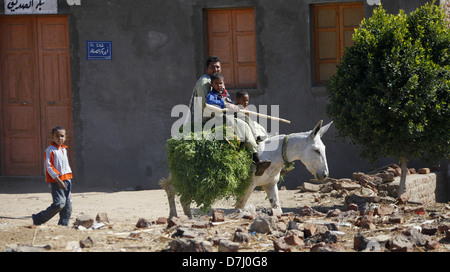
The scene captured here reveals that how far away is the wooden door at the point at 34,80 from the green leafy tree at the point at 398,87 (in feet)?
19.0

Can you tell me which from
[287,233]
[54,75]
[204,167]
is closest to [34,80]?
[54,75]

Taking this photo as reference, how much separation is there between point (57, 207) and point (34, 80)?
232 inches

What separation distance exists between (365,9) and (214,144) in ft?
17.7

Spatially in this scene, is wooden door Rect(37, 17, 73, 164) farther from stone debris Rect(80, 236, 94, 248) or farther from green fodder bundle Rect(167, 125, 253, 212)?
stone debris Rect(80, 236, 94, 248)

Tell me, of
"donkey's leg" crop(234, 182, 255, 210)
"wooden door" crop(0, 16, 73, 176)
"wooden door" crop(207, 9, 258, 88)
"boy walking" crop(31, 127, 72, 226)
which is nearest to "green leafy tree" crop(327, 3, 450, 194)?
"donkey's leg" crop(234, 182, 255, 210)

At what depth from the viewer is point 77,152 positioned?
1343 centimetres

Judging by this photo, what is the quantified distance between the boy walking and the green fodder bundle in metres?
1.34

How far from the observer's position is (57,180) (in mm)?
8312

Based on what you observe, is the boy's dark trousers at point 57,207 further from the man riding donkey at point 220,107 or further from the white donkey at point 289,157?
the man riding donkey at point 220,107

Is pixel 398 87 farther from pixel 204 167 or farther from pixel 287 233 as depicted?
pixel 287 233

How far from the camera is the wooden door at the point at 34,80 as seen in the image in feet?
44.6

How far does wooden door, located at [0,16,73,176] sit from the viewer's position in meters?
13.6

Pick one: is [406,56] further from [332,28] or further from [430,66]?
[332,28]

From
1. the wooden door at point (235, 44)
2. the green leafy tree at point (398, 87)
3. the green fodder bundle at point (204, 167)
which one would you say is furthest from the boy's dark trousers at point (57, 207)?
the wooden door at point (235, 44)
